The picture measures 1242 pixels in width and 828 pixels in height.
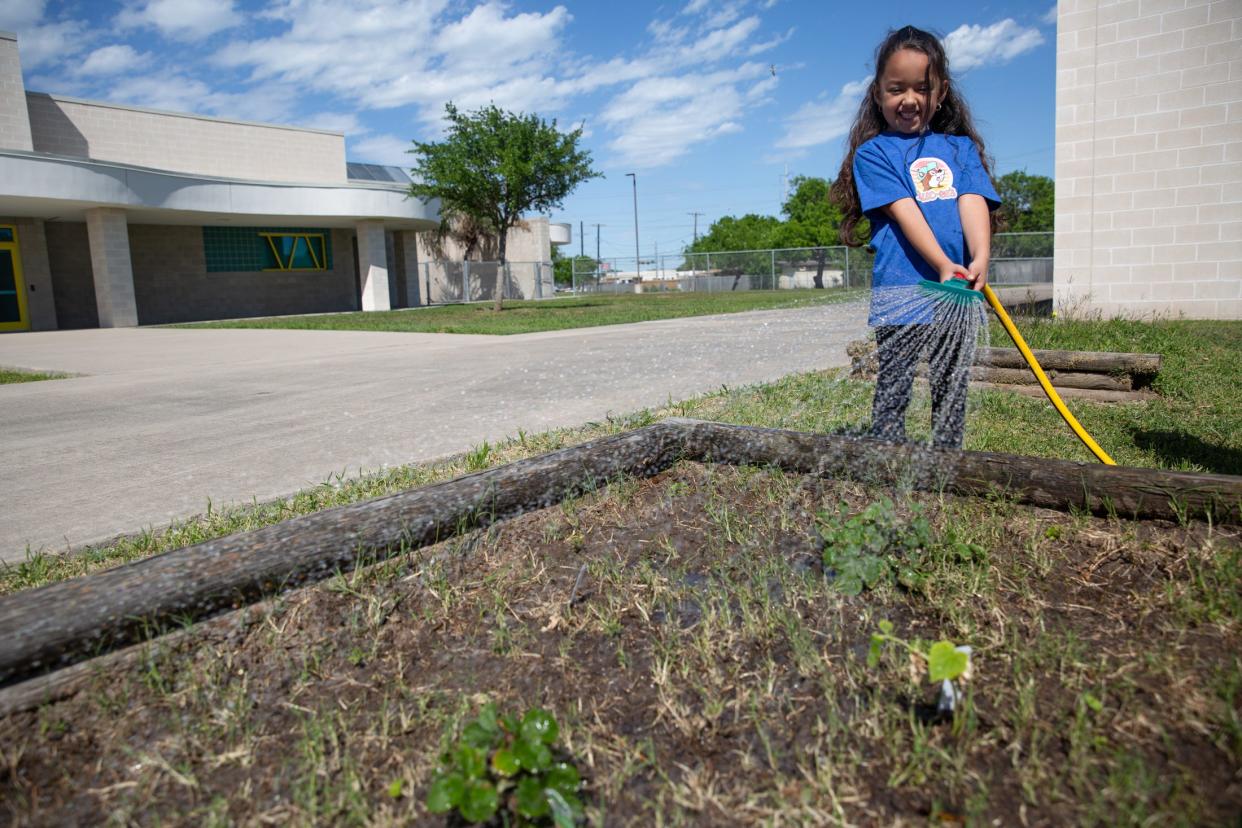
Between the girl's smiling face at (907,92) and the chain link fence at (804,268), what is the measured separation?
2808 cm

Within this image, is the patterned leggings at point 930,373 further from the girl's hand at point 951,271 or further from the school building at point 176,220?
the school building at point 176,220

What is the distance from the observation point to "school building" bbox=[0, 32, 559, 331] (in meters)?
22.1

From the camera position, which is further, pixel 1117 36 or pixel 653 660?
pixel 1117 36

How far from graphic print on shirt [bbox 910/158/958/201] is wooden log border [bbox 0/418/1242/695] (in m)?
0.97

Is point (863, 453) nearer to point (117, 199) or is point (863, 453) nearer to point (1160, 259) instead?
point (1160, 259)

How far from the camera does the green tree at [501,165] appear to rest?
24.0m

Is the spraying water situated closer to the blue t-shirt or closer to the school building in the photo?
the blue t-shirt

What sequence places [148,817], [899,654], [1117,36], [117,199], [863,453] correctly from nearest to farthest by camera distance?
[148,817], [899,654], [863,453], [1117,36], [117,199]

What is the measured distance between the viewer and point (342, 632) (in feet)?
6.70

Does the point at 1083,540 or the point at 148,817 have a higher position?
the point at 1083,540

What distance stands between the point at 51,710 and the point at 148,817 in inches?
16.3

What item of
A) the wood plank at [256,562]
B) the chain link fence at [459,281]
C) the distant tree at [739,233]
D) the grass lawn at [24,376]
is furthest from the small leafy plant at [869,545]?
the distant tree at [739,233]

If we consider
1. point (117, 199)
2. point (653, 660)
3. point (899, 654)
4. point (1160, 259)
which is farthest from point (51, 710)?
point (117, 199)

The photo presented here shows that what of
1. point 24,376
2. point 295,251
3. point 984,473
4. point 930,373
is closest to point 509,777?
point 984,473
